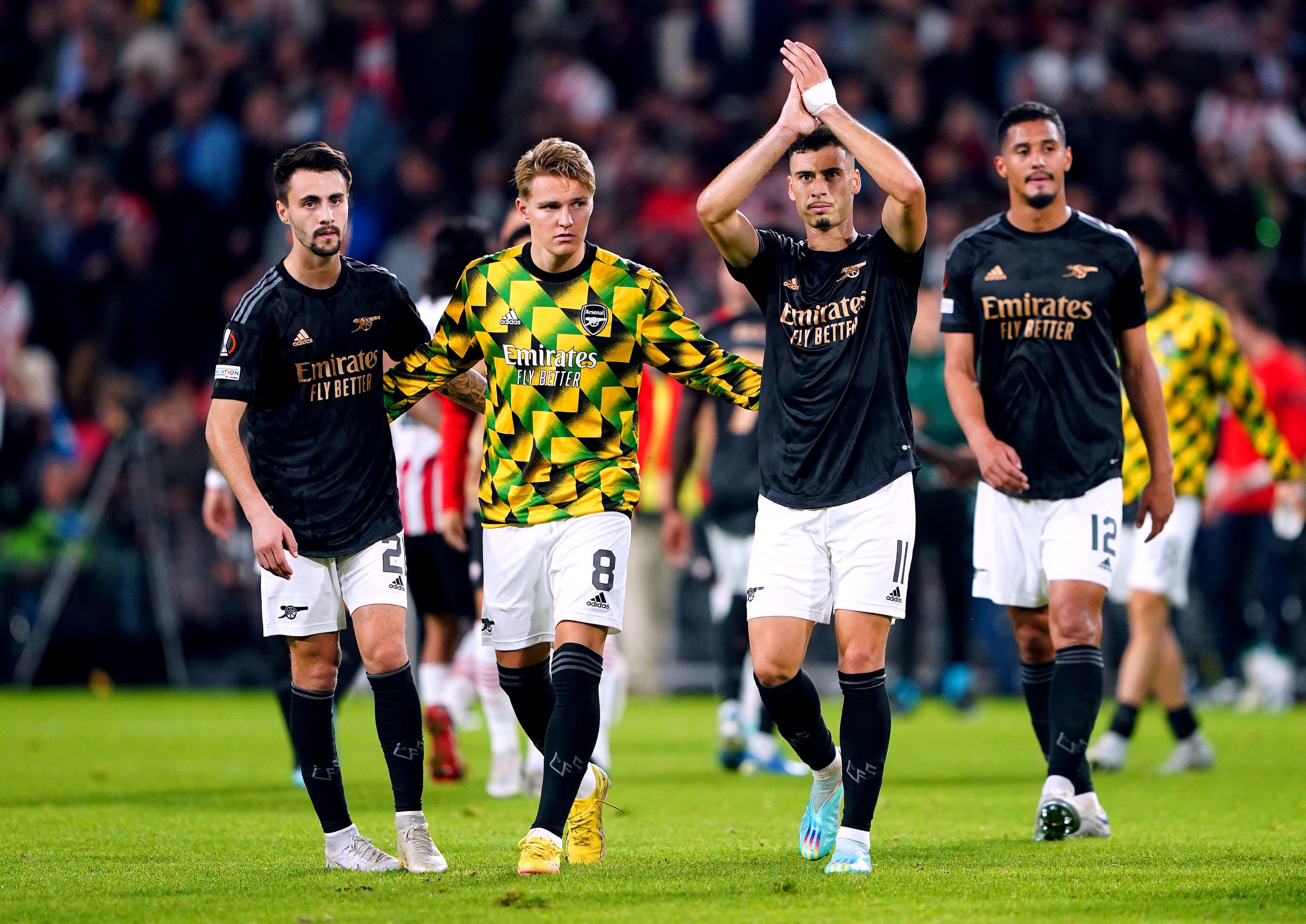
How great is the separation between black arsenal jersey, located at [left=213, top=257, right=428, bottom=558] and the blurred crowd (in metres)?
9.50

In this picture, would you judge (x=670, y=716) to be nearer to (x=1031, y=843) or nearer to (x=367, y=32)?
(x=1031, y=843)

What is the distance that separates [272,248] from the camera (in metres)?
18.3

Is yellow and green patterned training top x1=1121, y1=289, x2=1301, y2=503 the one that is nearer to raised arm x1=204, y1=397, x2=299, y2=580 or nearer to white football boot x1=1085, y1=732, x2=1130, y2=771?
white football boot x1=1085, y1=732, x2=1130, y2=771

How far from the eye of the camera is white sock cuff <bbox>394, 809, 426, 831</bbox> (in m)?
5.91

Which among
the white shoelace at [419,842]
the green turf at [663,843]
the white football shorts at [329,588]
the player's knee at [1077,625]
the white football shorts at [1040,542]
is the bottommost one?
the green turf at [663,843]

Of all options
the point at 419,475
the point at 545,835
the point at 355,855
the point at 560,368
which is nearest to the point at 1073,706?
the point at 545,835

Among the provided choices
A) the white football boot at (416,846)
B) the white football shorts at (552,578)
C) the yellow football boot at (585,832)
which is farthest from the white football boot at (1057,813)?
the white football boot at (416,846)

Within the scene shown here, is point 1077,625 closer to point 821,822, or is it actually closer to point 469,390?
point 821,822

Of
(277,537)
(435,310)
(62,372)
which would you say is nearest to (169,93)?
(62,372)

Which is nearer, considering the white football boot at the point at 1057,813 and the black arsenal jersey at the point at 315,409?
the black arsenal jersey at the point at 315,409

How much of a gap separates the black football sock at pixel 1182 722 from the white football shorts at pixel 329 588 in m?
5.22

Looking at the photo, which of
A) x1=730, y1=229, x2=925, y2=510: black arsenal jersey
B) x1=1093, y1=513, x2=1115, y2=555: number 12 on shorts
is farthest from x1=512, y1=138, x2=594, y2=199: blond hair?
x1=1093, y1=513, x2=1115, y2=555: number 12 on shorts

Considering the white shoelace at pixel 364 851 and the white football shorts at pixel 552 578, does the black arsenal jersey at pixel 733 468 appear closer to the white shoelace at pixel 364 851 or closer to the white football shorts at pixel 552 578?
the white football shorts at pixel 552 578

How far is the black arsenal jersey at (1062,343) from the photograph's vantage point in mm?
6895
